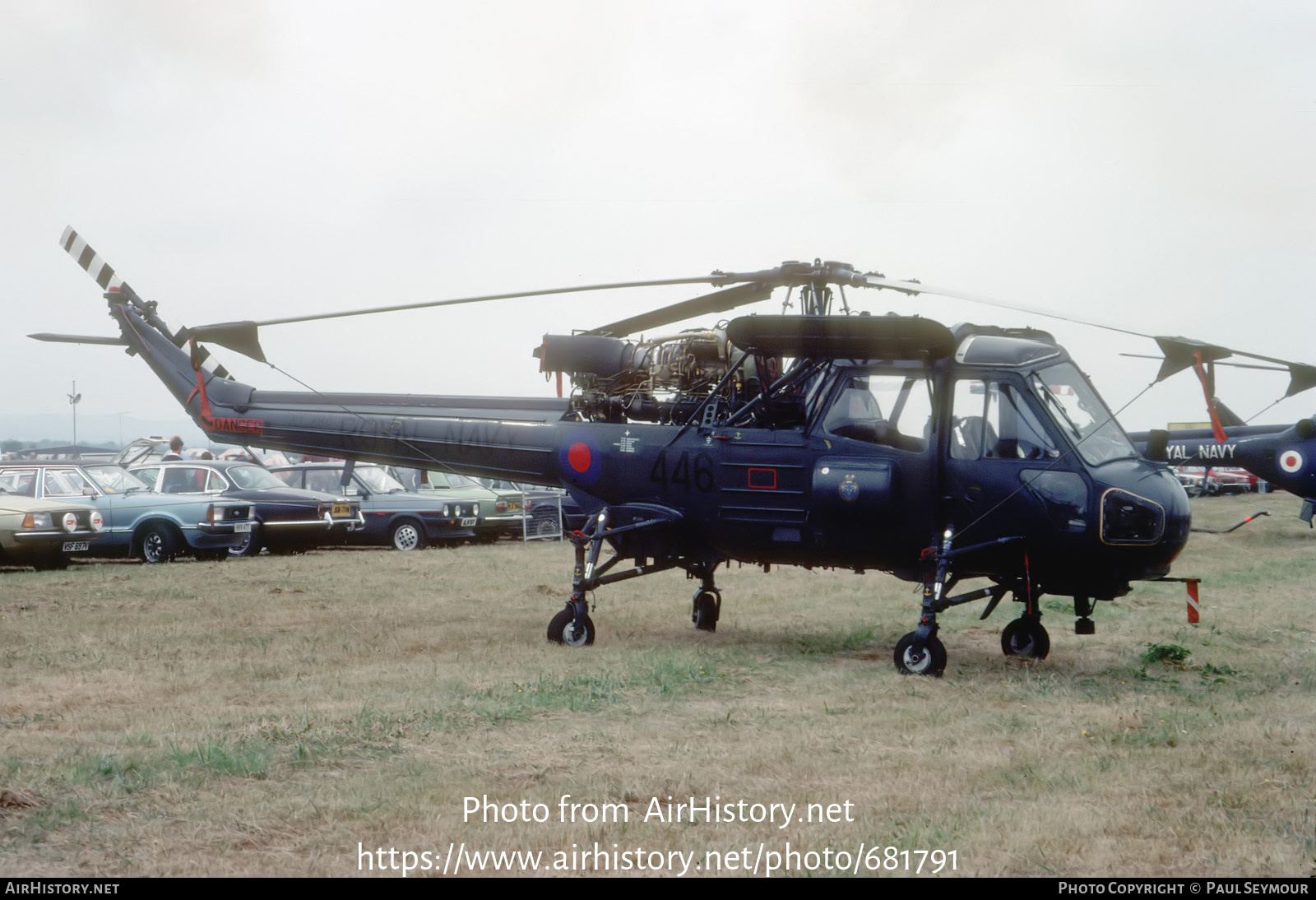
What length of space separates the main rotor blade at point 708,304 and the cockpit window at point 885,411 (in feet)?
3.29

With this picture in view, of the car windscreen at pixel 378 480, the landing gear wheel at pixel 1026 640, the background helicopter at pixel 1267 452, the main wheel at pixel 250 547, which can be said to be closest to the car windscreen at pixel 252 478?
the main wheel at pixel 250 547

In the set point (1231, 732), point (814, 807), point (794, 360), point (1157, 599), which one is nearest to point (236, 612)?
point (794, 360)

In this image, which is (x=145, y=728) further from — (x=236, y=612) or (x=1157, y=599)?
(x=1157, y=599)

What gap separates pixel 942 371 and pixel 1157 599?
20.1ft

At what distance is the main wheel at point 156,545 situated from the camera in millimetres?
16688

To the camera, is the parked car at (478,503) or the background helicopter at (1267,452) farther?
the background helicopter at (1267,452)

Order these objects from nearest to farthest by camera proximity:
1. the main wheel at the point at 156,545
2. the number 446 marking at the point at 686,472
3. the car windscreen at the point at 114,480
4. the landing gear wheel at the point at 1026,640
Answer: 1. the landing gear wheel at the point at 1026,640
2. the number 446 marking at the point at 686,472
3. the main wheel at the point at 156,545
4. the car windscreen at the point at 114,480

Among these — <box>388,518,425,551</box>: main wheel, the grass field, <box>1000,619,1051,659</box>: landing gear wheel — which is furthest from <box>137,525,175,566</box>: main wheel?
<box>1000,619,1051,659</box>: landing gear wheel

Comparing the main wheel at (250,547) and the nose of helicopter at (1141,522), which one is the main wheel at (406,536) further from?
the nose of helicopter at (1141,522)

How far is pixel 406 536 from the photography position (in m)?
19.5

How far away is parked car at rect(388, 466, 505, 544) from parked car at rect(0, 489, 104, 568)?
5.03 meters

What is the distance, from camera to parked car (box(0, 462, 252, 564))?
16.5 meters

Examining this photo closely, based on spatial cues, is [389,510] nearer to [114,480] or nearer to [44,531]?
[114,480]

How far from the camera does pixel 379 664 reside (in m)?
8.87
